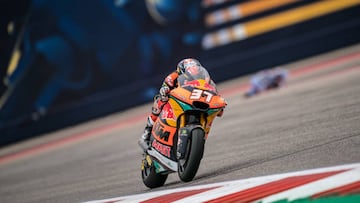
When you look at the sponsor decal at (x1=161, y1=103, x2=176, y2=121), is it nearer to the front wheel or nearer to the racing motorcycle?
the racing motorcycle

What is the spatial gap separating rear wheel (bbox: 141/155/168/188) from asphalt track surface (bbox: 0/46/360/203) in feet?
0.31

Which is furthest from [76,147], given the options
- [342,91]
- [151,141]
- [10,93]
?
[151,141]

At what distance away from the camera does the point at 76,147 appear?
18.1 metres

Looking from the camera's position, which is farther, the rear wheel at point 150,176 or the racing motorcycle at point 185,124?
the rear wheel at point 150,176

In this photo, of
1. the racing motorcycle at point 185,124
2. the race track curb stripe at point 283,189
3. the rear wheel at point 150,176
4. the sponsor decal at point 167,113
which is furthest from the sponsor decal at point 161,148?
the race track curb stripe at point 283,189

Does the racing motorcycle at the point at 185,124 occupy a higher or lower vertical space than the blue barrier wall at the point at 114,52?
lower

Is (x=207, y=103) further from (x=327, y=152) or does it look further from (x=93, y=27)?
(x=93, y=27)

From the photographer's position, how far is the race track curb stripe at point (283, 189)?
247 inches

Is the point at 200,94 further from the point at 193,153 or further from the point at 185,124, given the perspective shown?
the point at 193,153

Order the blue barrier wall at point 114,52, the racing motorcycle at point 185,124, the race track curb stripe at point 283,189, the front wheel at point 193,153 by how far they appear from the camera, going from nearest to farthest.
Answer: the race track curb stripe at point 283,189
the front wheel at point 193,153
the racing motorcycle at point 185,124
the blue barrier wall at point 114,52

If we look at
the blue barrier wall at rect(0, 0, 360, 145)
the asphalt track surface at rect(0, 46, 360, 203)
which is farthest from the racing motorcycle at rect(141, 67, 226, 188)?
the blue barrier wall at rect(0, 0, 360, 145)

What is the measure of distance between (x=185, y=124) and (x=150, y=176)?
1.04 m

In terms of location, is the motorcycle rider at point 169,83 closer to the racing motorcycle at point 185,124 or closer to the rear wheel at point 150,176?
the racing motorcycle at point 185,124

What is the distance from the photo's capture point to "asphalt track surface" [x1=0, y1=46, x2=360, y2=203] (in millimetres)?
8953
